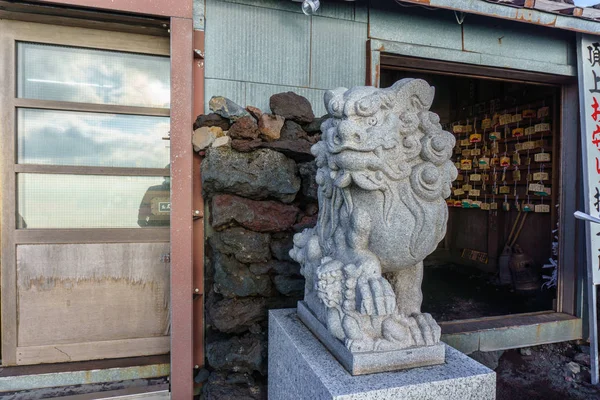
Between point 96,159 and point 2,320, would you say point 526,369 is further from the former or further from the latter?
point 2,320

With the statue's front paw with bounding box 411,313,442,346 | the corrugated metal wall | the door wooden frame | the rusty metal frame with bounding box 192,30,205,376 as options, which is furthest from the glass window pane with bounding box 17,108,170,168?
the statue's front paw with bounding box 411,313,442,346

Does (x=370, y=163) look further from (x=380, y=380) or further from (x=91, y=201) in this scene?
(x=91, y=201)

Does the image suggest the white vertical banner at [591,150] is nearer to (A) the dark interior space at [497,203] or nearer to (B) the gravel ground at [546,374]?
(B) the gravel ground at [546,374]

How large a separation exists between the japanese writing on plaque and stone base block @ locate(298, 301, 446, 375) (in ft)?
8.46

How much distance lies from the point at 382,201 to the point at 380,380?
780 millimetres

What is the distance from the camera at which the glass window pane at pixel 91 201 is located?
102 inches

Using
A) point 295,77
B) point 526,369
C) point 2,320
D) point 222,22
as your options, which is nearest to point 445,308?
point 526,369

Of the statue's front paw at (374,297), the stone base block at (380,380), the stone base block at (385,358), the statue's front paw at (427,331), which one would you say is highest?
the statue's front paw at (374,297)

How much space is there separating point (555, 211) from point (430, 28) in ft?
9.63

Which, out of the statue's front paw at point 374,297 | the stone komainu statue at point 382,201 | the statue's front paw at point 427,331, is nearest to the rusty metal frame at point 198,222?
the stone komainu statue at point 382,201

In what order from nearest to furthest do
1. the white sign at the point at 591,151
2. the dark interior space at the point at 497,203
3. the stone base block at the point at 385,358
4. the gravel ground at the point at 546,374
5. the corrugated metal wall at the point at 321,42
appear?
the stone base block at the point at 385,358 < the corrugated metal wall at the point at 321,42 < the gravel ground at the point at 546,374 < the white sign at the point at 591,151 < the dark interior space at the point at 497,203

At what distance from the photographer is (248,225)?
2.54m

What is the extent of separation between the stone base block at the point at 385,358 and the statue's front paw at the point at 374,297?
0.61 ft

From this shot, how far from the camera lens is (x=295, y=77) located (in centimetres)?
275
